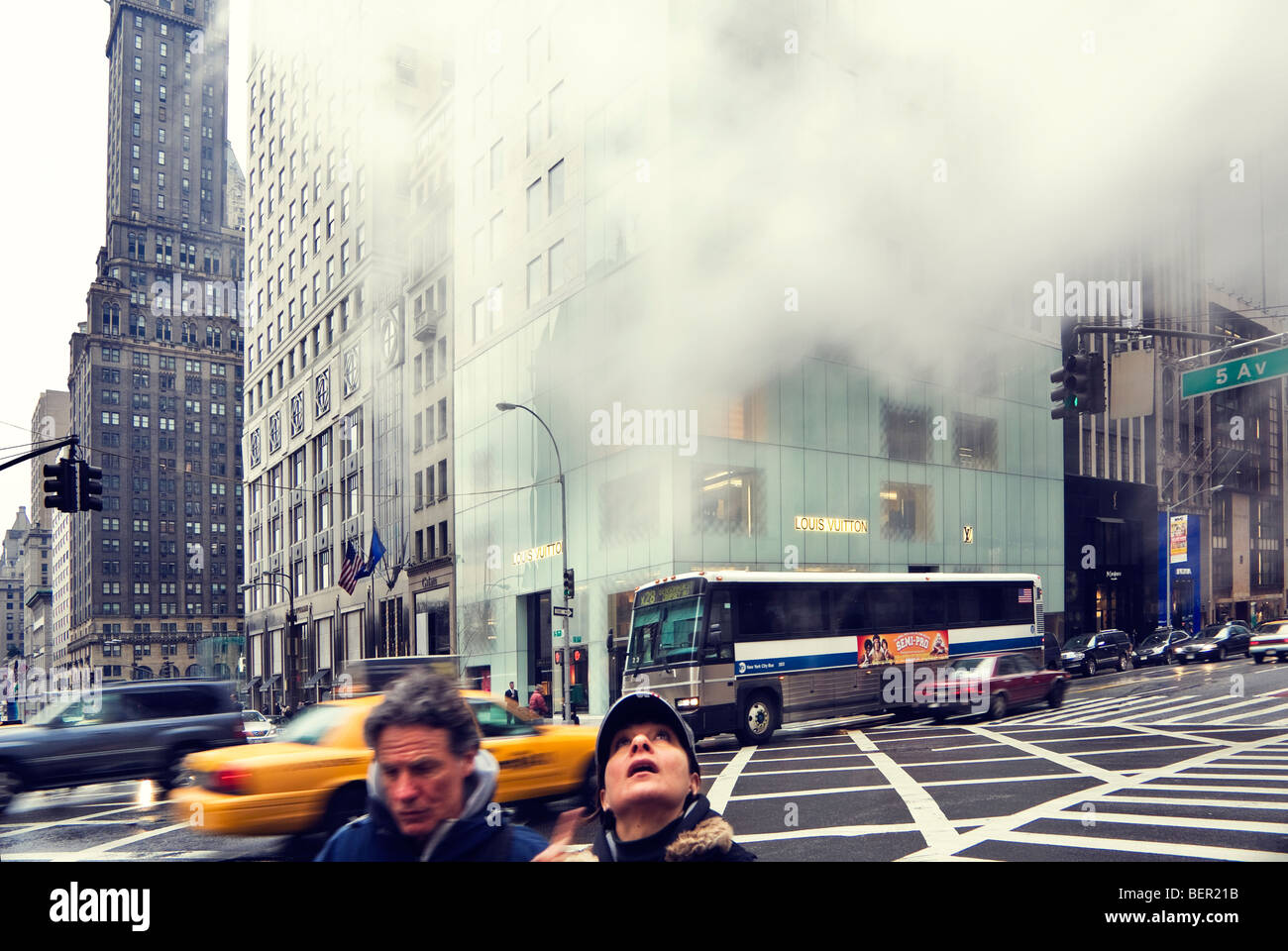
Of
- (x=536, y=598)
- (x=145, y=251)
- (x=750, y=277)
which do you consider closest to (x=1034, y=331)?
(x=750, y=277)

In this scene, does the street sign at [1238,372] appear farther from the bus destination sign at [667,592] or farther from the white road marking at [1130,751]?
the bus destination sign at [667,592]

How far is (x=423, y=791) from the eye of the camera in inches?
76.9

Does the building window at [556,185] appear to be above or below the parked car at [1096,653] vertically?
above

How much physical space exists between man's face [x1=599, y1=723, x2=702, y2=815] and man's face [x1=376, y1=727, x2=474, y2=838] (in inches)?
13.7

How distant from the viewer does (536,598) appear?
27.5 m

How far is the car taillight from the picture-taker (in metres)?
6.09

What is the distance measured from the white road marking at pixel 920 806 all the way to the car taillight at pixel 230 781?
431 cm

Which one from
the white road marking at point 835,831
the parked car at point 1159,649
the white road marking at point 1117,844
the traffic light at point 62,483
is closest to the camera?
the white road marking at point 1117,844

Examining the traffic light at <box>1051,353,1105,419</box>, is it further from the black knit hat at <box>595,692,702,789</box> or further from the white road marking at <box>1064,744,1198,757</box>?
the black knit hat at <box>595,692,702,789</box>

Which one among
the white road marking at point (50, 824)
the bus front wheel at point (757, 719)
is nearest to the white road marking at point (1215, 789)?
the bus front wheel at point (757, 719)

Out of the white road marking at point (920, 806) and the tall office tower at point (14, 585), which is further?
the tall office tower at point (14, 585)

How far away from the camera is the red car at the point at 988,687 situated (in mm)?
15320
